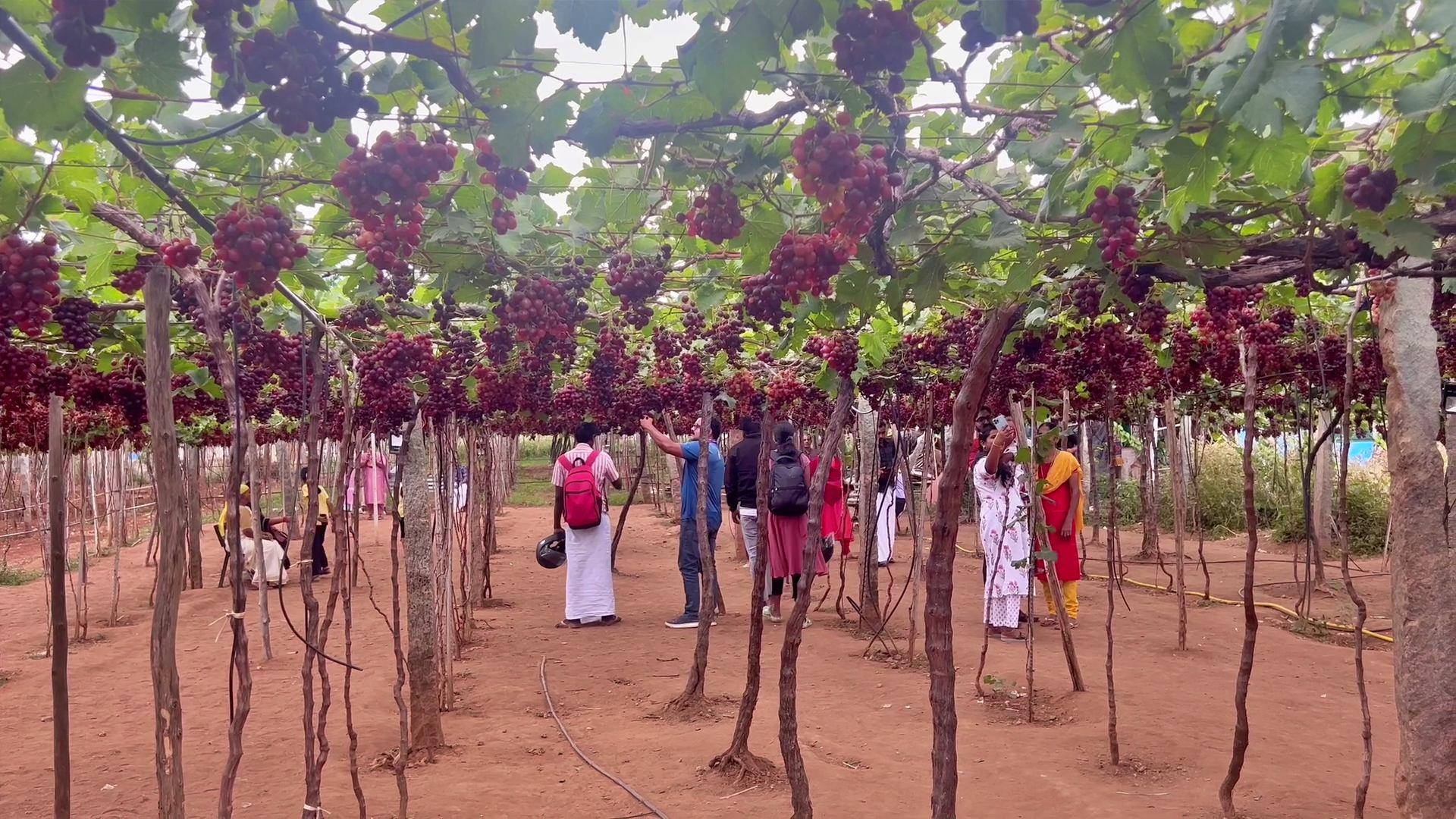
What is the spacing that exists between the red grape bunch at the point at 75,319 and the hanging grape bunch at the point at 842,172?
10.7ft

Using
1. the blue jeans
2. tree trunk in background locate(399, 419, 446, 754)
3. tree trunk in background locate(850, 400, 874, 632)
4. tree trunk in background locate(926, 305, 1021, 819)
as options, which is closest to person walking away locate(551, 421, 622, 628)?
the blue jeans

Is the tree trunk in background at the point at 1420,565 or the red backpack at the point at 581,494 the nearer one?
the tree trunk in background at the point at 1420,565

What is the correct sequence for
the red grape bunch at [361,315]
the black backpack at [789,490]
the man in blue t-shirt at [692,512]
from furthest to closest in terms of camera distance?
the man in blue t-shirt at [692,512]
the black backpack at [789,490]
the red grape bunch at [361,315]

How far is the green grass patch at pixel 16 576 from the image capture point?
14414 millimetres

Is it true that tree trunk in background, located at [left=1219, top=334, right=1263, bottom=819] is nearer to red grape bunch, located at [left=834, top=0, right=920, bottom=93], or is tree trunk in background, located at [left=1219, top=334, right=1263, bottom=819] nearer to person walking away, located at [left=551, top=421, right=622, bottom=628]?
red grape bunch, located at [left=834, top=0, right=920, bottom=93]

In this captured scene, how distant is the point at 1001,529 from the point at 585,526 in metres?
3.93

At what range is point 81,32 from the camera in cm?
147

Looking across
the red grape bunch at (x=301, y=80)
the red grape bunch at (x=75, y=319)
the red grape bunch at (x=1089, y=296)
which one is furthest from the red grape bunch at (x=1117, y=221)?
the red grape bunch at (x=75, y=319)

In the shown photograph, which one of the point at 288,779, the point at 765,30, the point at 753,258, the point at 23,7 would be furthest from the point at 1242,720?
the point at 288,779

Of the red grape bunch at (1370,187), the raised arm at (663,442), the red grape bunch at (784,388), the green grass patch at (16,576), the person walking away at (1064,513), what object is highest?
the red grape bunch at (1370,187)

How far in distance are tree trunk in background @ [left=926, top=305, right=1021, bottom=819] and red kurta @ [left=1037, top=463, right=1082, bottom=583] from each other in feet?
13.9

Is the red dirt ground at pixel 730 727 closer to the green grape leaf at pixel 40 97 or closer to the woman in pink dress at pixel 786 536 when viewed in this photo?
the woman in pink dress at pixel 786 536

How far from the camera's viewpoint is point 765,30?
1.77m

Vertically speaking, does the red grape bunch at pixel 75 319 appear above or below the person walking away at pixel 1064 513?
above
